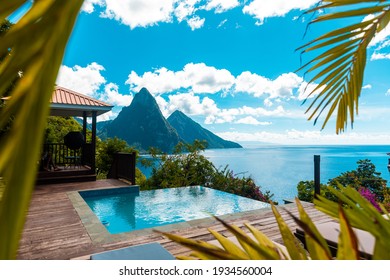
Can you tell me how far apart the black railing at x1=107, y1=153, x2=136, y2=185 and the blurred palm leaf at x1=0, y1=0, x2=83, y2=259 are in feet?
29.8

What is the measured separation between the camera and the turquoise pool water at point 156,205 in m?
6.55

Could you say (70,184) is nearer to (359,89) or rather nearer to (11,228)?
(359,89)

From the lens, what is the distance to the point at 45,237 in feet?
13.1

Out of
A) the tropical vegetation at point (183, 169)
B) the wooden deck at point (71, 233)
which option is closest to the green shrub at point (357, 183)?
the wooden deck at point (71, 233)

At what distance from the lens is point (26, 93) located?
0.24 m

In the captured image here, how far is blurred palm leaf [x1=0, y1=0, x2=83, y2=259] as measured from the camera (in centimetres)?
21

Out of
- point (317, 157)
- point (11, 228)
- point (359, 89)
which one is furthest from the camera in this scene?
point (317, 157)

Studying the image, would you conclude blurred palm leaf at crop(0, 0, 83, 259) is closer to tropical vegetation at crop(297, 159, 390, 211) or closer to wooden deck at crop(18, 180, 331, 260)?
wooden deck at crop(18, 180, 331, 260)

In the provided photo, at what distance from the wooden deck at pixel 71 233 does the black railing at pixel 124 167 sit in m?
3.00

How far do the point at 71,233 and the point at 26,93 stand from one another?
4589mm

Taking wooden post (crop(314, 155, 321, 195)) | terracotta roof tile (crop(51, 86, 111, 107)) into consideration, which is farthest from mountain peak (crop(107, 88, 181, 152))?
wooden post (crop(314, 155, 321, 195))

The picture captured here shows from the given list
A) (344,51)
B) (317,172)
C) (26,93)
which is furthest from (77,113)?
(26,93)
